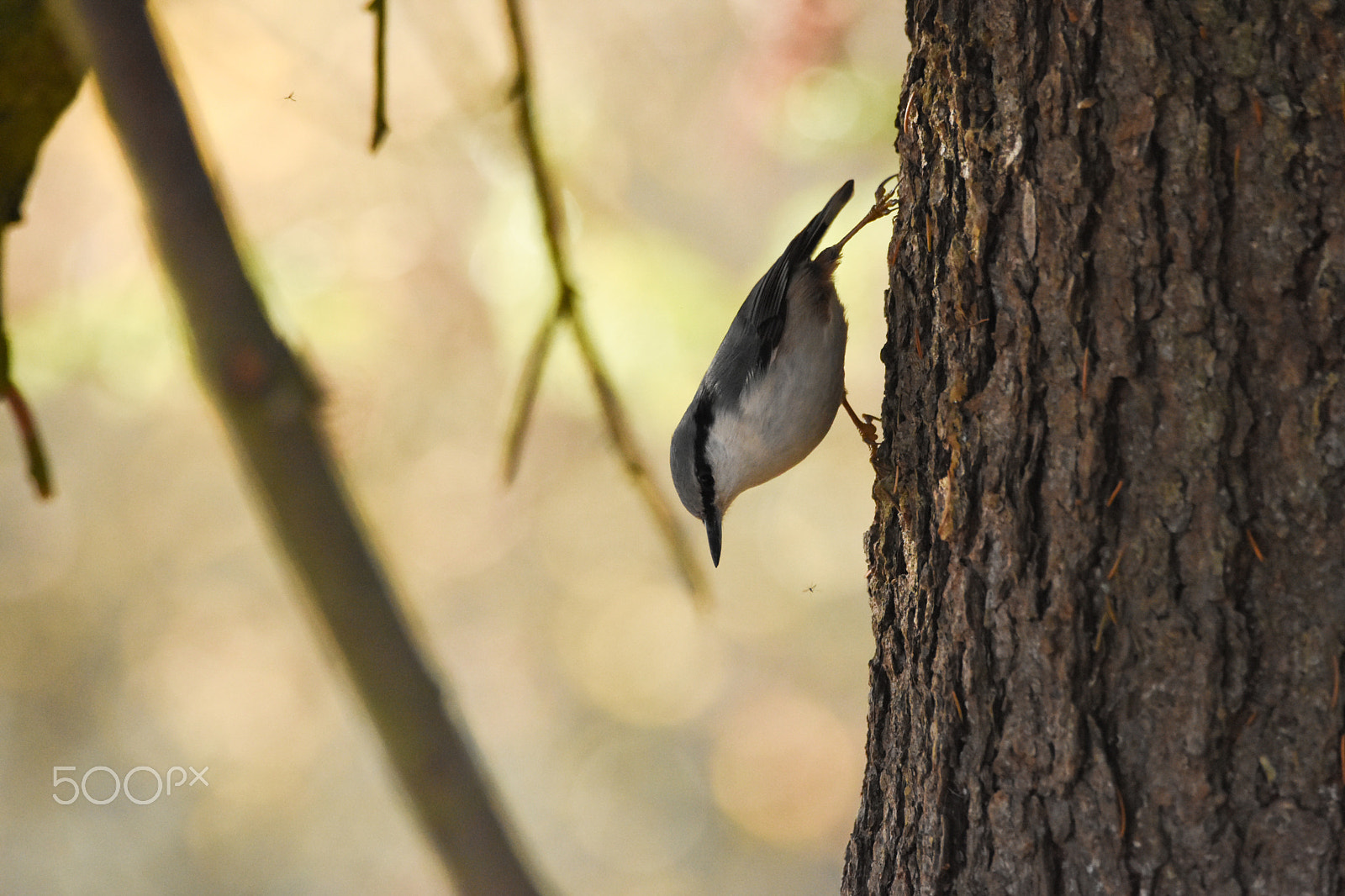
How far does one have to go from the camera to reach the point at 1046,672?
1532mm

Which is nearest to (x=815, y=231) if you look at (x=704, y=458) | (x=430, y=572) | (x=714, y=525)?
(x=704, y=458)

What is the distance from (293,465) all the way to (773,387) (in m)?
1.75

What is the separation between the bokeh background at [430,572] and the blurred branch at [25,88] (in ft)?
12.5

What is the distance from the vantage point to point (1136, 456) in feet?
4.82

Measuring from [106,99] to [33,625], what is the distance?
7.12 meters

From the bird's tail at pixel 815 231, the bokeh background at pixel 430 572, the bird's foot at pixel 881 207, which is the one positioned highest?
the bird's foot at pixel 881 207

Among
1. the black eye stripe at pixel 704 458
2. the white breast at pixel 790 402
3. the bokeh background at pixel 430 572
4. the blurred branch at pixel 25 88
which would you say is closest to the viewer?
the blurred branch at pixel 25 88

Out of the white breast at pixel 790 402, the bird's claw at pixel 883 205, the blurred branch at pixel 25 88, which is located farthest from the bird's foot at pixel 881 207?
the blurred branch at pixel 25 88

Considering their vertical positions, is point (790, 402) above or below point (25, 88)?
above

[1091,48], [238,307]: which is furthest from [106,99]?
[1091,48]

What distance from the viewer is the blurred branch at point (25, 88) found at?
1363 mm

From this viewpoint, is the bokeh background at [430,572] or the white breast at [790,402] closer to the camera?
the white breast at [790,402]

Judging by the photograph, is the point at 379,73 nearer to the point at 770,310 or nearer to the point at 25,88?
the point at 25,88

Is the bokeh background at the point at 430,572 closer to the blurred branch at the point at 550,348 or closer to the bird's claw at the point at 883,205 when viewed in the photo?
the bird's claw at the point at 883,205
